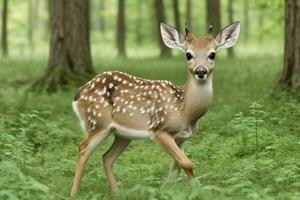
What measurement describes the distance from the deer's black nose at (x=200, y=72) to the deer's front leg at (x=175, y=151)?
72 cm

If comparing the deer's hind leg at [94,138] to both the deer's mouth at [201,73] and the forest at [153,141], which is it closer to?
the forest at [153,141]

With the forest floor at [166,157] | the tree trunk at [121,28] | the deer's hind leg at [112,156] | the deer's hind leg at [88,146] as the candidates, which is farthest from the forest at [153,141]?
the tree trunk at [121,28]

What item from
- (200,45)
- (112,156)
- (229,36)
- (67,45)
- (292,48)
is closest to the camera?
(200,45)

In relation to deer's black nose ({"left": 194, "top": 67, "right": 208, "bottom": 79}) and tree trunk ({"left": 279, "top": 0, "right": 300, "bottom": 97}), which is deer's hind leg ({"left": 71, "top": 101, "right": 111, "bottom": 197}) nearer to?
deer's black nose ({"left": 194, "top": 67, "right": 208, "bottom": 79})

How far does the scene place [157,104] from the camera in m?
6.99

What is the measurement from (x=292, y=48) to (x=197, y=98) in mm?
6063

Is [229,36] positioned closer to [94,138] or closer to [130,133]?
[130,133]

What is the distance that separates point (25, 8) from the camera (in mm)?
72250

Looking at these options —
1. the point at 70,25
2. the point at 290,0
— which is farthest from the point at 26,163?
the point at 70,25

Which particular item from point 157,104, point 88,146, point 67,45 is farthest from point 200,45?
point 67,45

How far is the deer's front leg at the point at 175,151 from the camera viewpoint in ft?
21.3

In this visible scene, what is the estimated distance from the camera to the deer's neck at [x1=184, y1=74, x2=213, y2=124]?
22.0 ft

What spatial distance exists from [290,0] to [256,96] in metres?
2.26

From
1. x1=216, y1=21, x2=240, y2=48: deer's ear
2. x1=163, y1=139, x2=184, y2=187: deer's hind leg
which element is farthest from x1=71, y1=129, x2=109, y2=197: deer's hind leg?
x1=216, y1=21, x2=240, y2=48: deer's ear
